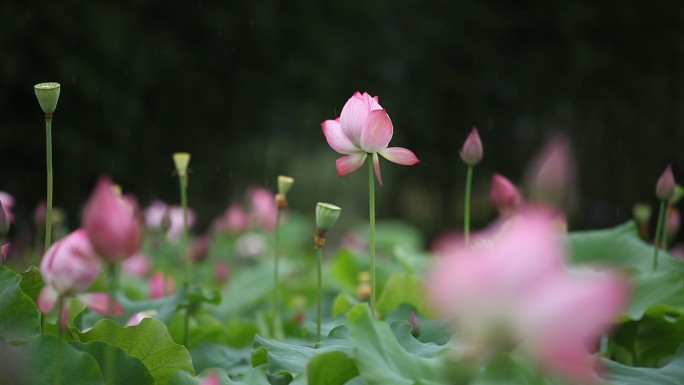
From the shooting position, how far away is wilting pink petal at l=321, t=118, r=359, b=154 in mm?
1041

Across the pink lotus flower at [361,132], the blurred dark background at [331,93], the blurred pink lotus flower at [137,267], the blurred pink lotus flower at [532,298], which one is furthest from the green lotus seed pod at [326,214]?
the blurred dark background at [331,93]

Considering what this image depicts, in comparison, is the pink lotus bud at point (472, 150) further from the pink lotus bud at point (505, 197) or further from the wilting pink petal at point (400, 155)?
the wilting pink petal at point (400, 155)

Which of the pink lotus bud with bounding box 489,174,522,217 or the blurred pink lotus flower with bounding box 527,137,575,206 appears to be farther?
the pink lotus bud with bounding box 489,174,522,217

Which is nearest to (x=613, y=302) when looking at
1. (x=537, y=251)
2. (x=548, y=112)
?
(x=537, y=251)

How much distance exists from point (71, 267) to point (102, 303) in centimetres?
4

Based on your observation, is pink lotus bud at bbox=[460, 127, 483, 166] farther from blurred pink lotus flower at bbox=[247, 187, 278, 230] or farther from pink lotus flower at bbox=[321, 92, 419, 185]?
blurred pink lotus flower at bbox=[247, 187, 278, 230]

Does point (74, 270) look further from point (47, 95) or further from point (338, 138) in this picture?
point (338, 138)

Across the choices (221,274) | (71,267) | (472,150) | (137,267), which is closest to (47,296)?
(71,267)

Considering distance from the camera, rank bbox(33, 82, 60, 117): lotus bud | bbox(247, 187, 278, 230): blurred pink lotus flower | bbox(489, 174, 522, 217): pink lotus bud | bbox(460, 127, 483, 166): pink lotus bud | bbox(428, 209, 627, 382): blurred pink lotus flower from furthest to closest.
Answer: bbox(247, 187, 278, 230): blurred pink lotus flower
bbox(489, 174, 522, 217): pink lotus bud
bbox(460, 127, 483, 166): pink lotus bud
bbox(33, 82, 60, 117): lotus bud
bbox(428, 209, 627, 382): blurred pink lotus flower

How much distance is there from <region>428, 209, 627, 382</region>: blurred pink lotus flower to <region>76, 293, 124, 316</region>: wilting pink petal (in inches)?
11.6

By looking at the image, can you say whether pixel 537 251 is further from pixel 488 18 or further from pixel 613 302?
pixel 488 18

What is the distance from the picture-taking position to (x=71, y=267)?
0.71m

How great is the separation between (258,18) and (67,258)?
5295 millimetres

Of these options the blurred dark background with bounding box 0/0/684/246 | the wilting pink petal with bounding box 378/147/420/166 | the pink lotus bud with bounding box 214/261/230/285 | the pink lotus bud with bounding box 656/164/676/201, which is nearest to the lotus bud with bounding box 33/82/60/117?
the wilting pink petal with bounding box 378/147/420/166
